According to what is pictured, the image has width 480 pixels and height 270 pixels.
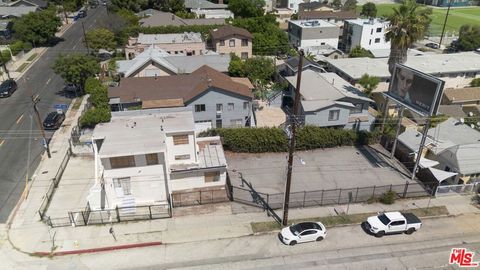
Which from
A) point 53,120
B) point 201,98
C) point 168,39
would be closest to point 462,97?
point 201,98

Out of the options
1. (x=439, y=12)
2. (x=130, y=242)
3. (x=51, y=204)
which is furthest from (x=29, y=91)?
(x=439, y=12)

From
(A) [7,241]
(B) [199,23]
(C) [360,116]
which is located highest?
(B) [199,23]

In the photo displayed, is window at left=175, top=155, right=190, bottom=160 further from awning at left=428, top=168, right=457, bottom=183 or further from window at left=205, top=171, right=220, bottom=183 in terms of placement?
awning at left=428, top=168, right=457, bottom=183

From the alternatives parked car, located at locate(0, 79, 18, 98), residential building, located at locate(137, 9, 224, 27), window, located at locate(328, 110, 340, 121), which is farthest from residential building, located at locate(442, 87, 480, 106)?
parked car, located at locate(0, 79, 18, 98)

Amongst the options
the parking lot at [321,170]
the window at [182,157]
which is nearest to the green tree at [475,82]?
the parking lot at [321,170]

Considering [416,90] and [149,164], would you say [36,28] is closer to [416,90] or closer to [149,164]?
[149,164]

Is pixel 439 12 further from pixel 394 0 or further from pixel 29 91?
pixel 29 91
